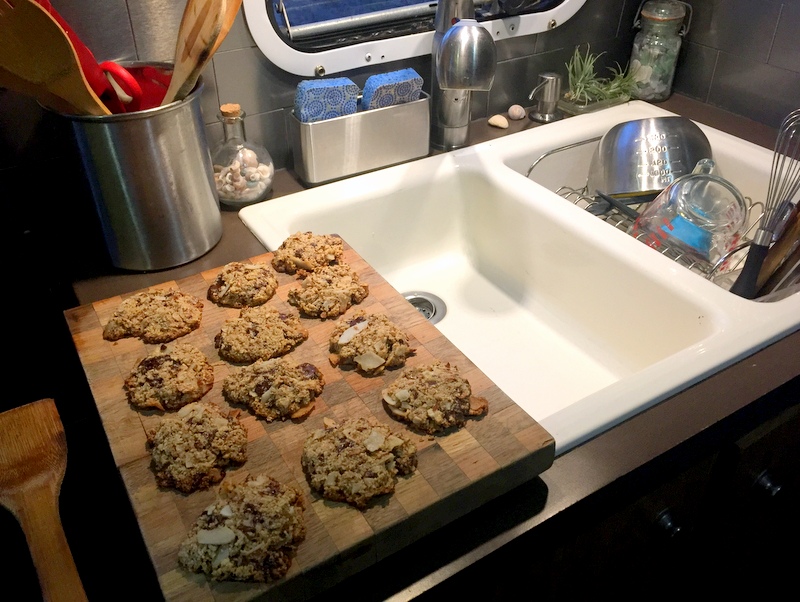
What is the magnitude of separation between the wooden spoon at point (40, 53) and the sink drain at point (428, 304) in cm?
55

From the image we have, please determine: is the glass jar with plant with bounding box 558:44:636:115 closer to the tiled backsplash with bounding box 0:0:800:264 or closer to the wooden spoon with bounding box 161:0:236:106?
the tiled backsplash with bounding box 0:0:800:264

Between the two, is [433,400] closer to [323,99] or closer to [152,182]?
[152,182]

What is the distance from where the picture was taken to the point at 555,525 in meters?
0.57

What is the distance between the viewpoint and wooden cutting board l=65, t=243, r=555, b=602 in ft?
1.61

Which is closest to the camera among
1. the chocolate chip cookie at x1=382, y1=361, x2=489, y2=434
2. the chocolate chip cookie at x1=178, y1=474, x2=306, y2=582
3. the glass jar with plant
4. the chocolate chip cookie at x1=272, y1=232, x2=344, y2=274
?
the chocolate chip cookie at x1=178, y1=474, x2=306, y2=582

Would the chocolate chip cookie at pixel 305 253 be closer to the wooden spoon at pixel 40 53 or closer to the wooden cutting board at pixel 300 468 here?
the wooden cutting board at pixel 300 468

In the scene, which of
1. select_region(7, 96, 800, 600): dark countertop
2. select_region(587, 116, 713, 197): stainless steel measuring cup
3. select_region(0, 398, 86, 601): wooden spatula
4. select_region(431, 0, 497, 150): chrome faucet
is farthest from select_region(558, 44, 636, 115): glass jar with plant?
select_region(0, 398, 86, 601): wooden spatula

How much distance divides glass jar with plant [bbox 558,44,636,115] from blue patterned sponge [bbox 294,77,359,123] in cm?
49

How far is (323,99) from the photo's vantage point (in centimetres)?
96

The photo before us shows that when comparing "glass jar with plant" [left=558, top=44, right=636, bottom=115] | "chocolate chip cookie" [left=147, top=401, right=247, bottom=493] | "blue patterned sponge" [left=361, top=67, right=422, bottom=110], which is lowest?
"glass jar with plant" [left=558, top=44, right=636, bottom=115]

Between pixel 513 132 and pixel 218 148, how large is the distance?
543mm

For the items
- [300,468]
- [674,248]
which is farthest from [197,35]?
[674,248]

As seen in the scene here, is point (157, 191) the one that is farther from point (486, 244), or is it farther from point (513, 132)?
point (513, 132)

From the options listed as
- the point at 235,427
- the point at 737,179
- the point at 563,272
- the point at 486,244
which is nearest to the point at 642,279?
the point at 563,272
